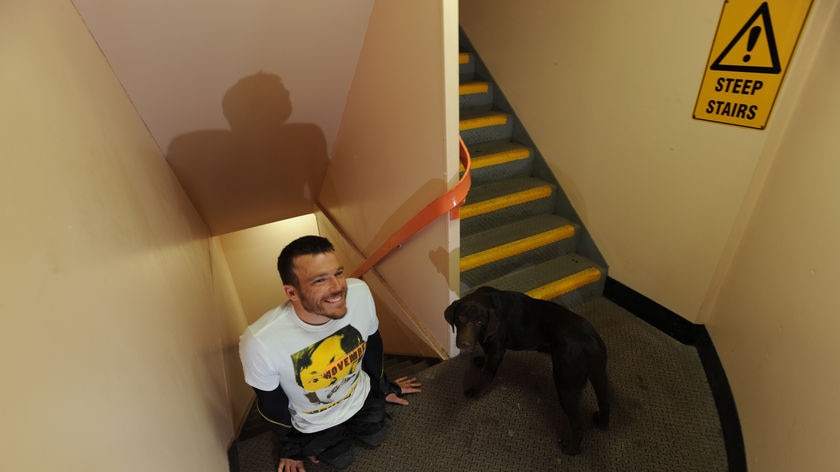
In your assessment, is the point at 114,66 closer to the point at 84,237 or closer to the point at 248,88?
the point at 248,88

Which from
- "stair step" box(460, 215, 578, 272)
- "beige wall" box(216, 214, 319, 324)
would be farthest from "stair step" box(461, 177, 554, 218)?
"beige wall" box(216, 214, 319, 324)

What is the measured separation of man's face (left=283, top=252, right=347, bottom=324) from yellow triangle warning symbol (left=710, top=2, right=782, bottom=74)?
5.90 feet

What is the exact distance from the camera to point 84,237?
92 centimetres

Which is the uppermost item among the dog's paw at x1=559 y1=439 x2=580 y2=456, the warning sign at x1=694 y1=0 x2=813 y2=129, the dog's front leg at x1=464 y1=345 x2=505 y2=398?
the warning sign at x1=694 y1=0 x2=813 y2=129

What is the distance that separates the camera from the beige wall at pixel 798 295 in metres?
1.21

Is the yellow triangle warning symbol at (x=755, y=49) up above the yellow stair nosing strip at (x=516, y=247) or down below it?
above

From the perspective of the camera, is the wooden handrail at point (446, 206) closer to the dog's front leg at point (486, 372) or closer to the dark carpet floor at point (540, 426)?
the dog's front leg at point (486, 372)

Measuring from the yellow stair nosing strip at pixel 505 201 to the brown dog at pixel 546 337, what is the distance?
Result: 0.95 m

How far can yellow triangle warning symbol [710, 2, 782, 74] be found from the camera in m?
1.49

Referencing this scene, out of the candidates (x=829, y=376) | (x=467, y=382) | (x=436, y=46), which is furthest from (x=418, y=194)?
(x=829, y=376)

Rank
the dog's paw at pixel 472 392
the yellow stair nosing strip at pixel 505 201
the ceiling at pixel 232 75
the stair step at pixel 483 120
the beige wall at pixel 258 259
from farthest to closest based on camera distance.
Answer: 1. the beige wall at pixel 258 259
2. the stair step at pixel 483 120
3. the yellow stair nosing strip at pixel 505 201
4. the dog's paw at pixel 472 392
5. the ceiling at pixel 232 75

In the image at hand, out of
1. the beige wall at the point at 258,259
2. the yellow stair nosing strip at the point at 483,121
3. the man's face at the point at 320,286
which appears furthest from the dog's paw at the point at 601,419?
the beige wall at the point at 258,259

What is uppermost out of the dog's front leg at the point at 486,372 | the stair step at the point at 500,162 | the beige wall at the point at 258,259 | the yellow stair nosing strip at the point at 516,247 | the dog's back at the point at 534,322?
the stair step at the point at 500,162

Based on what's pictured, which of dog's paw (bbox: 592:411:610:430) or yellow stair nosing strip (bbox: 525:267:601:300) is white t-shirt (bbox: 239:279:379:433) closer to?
dog's paw (bbox: 592:411:610:430)
